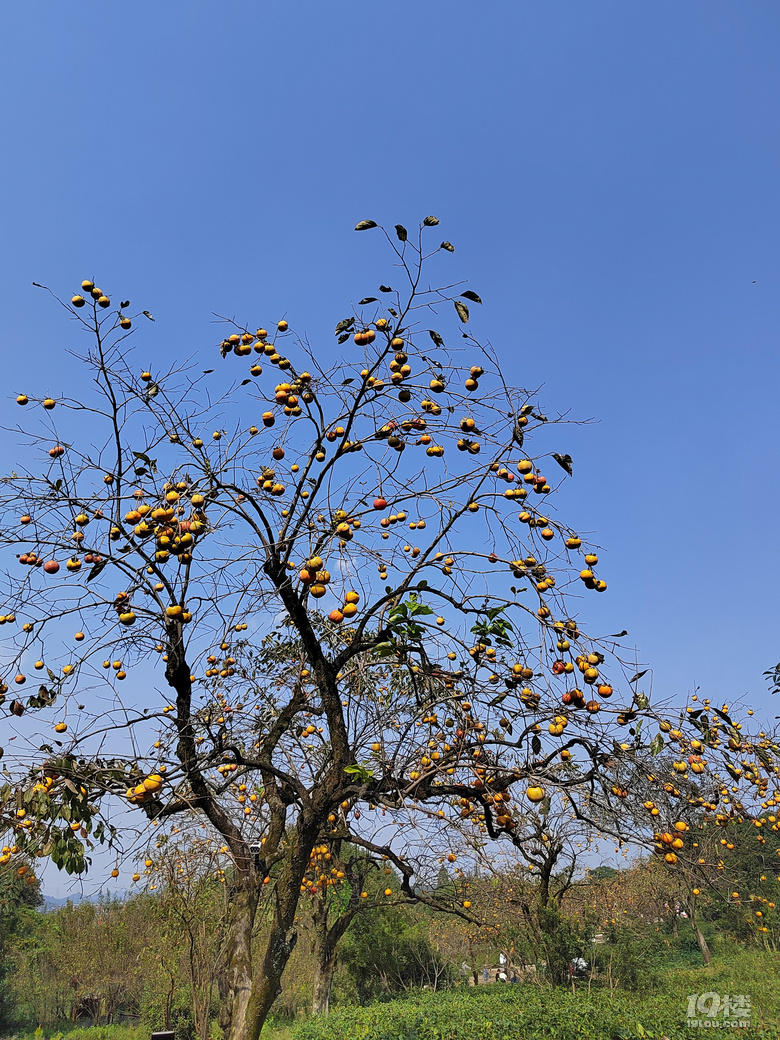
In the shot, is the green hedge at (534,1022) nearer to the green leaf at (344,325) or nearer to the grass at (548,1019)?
the grass at (548,1019)

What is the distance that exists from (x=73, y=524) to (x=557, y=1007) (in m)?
5.68

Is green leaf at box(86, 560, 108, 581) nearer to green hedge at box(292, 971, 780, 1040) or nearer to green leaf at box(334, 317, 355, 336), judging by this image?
green leaf at box(334, 317, 355, 336)

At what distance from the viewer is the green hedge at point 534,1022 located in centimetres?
425

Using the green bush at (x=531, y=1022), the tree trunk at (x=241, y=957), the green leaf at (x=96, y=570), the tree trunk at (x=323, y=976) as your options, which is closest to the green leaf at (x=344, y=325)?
the green leaf at (x=96, y=570)

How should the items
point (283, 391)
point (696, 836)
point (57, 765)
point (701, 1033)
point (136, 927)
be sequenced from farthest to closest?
point (136, 927) < point (696, 836) < point (701, 1033) < point (283, 391) < point (57, 765)

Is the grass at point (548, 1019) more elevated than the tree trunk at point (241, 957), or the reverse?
the tree trunk at point (241, 957)

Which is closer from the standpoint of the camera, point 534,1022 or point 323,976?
point 534,1022

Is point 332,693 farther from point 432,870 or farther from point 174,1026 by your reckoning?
point 174,1026

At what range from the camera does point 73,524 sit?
3.25 meters

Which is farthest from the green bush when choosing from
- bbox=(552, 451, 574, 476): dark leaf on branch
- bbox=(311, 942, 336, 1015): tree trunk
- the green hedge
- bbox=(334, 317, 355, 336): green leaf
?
bbox=(334, 317, 355, 336): green leaf

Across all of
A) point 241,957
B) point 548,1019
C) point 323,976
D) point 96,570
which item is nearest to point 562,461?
point 96,570

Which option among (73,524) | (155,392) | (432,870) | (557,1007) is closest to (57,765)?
(73,524)

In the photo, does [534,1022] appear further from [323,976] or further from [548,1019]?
[323,976]

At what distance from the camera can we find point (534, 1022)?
4.80m
